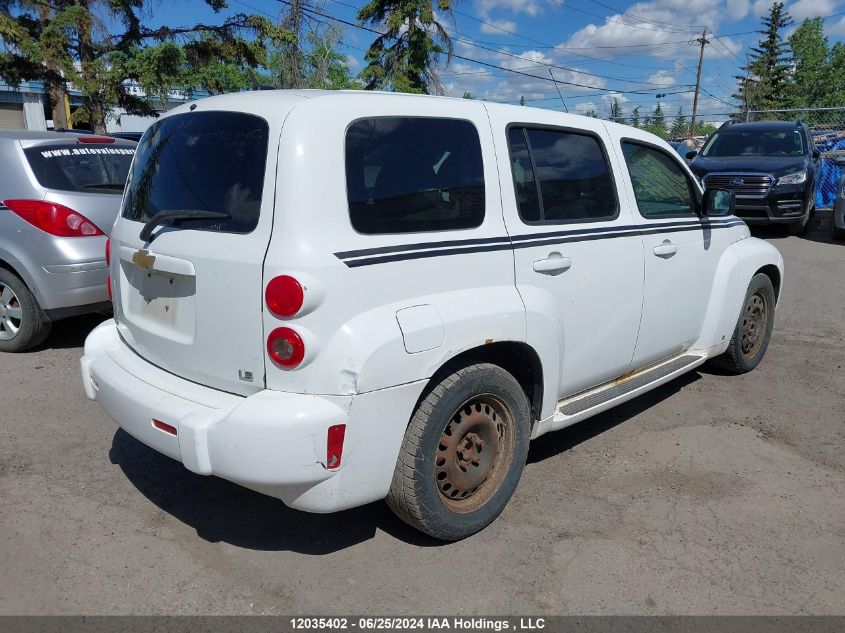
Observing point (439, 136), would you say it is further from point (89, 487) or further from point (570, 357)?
point (89, 487)

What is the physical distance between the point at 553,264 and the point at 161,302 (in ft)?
5.95

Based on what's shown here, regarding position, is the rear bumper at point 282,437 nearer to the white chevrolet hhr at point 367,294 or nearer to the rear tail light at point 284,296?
the white chevrolet hhr at point 367,294

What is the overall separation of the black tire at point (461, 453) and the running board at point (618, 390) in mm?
371

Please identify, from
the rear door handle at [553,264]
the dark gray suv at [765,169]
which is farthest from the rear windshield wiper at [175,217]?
the dark gray suv at [765,169]

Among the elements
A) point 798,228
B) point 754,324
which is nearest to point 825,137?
point 798,228

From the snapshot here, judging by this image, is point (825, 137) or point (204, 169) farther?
point (825, 137)

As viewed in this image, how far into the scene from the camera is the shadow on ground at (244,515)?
3260mm

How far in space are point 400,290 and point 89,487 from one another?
7.04 feet

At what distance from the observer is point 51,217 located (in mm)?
5430

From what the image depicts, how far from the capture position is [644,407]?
4.93m

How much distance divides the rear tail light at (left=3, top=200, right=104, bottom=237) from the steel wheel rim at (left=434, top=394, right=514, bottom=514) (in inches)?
151

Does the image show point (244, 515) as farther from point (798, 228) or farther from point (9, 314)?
point (798, 228)

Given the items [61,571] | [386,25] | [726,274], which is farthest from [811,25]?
[61,571]

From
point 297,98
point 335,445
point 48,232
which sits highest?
point 297,98
